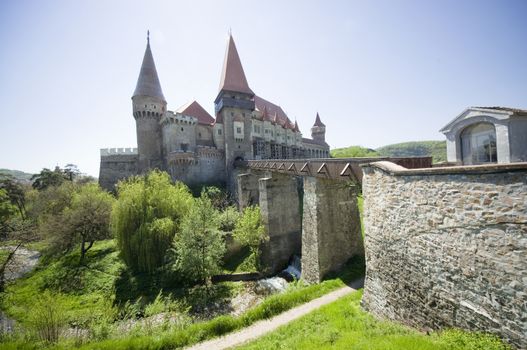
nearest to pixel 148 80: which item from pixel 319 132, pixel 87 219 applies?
pixel 87 219

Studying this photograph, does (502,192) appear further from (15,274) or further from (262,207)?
(15,274)

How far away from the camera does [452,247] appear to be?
3779mm

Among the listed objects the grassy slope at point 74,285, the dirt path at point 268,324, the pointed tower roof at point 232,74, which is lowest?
the grassy slope at point 74,285

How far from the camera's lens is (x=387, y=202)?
5.28 m

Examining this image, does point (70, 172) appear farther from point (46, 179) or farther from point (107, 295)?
point (107, 295)

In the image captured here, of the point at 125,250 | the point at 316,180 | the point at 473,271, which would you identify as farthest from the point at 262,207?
the point at 473,271

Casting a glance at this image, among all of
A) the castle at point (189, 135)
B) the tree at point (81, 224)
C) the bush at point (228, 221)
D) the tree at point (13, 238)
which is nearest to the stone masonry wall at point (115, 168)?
the castle at point (189, 135)

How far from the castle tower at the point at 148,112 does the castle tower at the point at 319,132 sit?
32.0 meters

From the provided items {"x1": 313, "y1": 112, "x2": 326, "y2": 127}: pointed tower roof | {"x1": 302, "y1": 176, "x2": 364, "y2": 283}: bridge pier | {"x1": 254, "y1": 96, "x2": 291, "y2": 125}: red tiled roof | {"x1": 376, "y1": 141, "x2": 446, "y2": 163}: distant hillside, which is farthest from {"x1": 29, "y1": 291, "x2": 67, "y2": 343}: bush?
{"x1": 376, "y1": 141, "x2": 446, "y2": 163}: distant hillside

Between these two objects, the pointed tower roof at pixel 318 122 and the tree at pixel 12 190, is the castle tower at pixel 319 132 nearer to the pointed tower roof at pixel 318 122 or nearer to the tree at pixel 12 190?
the pointed tower roof at pixel 318 122

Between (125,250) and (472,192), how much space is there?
52.3ft

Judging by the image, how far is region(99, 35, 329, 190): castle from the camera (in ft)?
88.0

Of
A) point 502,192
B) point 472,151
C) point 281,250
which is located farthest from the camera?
point 281,250

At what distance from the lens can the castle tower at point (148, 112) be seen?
27.1 metres
